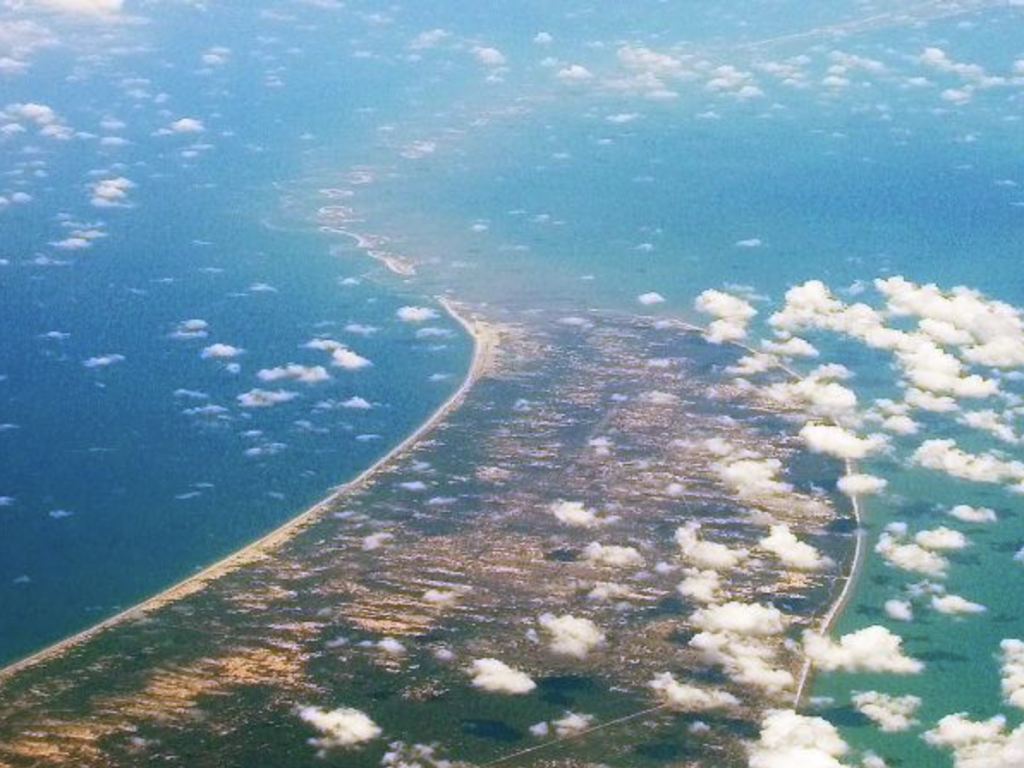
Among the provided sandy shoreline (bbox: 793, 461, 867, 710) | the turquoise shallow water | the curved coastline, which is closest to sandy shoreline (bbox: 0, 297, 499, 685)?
the turquoise shallow water

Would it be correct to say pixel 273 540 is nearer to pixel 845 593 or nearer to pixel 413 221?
pixel 845 593

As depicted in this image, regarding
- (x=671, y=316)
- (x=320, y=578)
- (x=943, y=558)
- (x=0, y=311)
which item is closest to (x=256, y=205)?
(x=0, y=311)

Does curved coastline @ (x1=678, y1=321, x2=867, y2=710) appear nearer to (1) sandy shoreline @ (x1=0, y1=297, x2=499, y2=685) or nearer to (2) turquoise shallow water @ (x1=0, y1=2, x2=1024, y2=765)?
(2) turquoise shallow water @ (x1=0, y1=2, x2=1024, y2=765)

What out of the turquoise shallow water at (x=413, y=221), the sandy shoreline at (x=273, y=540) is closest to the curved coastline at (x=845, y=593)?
the turquoise shallow water at (x=413, y=221)

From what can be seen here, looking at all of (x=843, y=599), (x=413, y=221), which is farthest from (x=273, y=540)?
(x=413, y=221)

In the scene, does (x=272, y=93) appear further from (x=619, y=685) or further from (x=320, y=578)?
(x=619, y=685)
